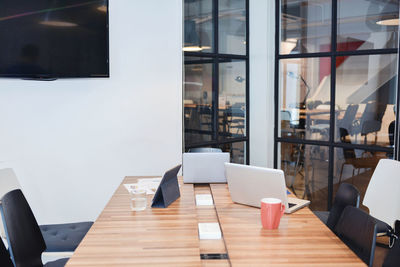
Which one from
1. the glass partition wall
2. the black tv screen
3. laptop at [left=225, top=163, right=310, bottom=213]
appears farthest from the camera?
the glass partition wall

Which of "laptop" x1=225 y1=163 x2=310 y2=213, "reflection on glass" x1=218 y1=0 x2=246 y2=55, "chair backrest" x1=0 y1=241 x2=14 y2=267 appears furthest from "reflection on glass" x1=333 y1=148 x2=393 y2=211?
"chair backrest" x1=0 y1=241 x2=14 y2=267

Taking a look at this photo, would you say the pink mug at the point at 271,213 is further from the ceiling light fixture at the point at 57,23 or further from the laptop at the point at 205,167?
the ceiling light fixture at the point at 57,23

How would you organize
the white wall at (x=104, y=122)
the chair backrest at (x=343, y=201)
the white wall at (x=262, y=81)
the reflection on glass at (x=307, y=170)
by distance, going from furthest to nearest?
the white wall at (x=262, y=81)
the reflection on glass at (x=307, y=170)
the white wall at (x=104, y=122)
the chair backrest at (x=343, y=201)

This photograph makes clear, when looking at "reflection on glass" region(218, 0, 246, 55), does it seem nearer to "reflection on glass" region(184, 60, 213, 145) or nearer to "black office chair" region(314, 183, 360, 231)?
"reflection on glass" region(184, 60, 213, 145)

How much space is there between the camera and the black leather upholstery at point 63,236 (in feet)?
9.61

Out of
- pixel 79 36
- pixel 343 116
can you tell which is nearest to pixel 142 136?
pixel 79 36

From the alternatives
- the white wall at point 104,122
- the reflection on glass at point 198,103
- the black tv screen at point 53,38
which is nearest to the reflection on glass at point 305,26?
the reflection on glass at point 198,103

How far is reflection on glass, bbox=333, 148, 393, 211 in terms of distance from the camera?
4965mm

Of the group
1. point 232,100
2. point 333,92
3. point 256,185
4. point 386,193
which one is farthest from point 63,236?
point 333,92

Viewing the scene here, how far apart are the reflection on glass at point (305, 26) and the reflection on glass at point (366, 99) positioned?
1.26 ft

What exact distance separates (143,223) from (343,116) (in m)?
3.55

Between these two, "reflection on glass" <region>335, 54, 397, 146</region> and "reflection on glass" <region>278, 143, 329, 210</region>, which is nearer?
"reflection on glass" <region>335, 54, 397, 146</region>

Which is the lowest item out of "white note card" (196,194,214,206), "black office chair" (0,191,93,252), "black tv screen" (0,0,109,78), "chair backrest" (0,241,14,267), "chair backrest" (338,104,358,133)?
Result: "black office chair" (0,191,93,252)

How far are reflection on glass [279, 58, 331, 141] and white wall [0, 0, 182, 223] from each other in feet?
5.62
